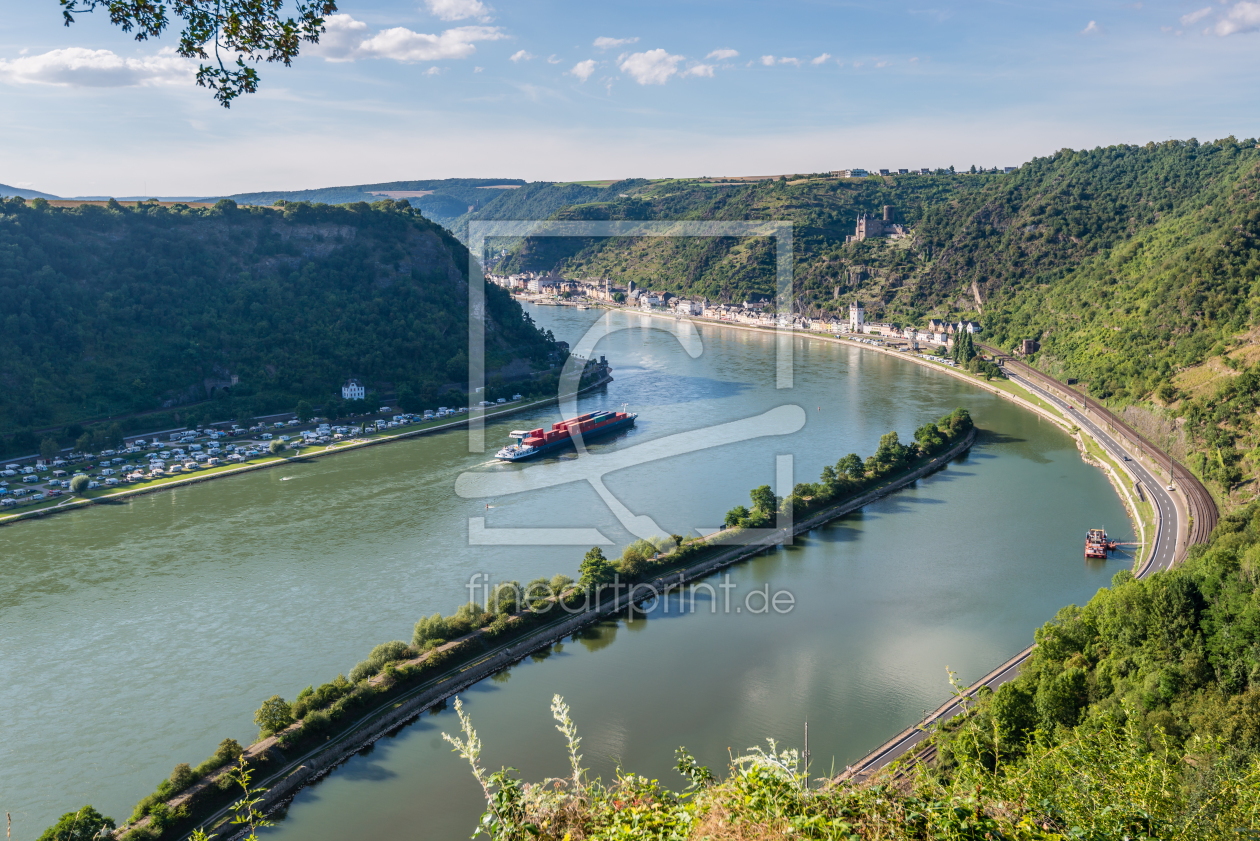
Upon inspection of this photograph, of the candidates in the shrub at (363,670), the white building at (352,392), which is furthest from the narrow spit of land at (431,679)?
the white building at (352,392)

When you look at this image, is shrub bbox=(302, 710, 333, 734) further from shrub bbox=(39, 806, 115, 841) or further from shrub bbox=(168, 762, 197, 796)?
shrub bbox=(39, 806, 115, 841)

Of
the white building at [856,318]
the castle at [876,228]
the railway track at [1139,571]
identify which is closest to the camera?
the railway track at [1139,571]

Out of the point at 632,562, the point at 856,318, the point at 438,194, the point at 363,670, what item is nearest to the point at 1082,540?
the point at 632,562

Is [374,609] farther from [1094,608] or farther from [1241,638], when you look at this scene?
[1241,638]

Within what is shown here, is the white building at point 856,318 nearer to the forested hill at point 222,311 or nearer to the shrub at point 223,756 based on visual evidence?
the forested hill at point 222,311

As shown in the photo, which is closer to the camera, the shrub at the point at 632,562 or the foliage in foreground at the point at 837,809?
the foliage in foreground at the point at 837,809

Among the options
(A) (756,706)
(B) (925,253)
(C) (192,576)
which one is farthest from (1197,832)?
(B) (925,253)

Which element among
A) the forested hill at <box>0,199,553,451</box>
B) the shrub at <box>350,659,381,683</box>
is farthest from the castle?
the shrub at <box>350,659,381,683</box>
